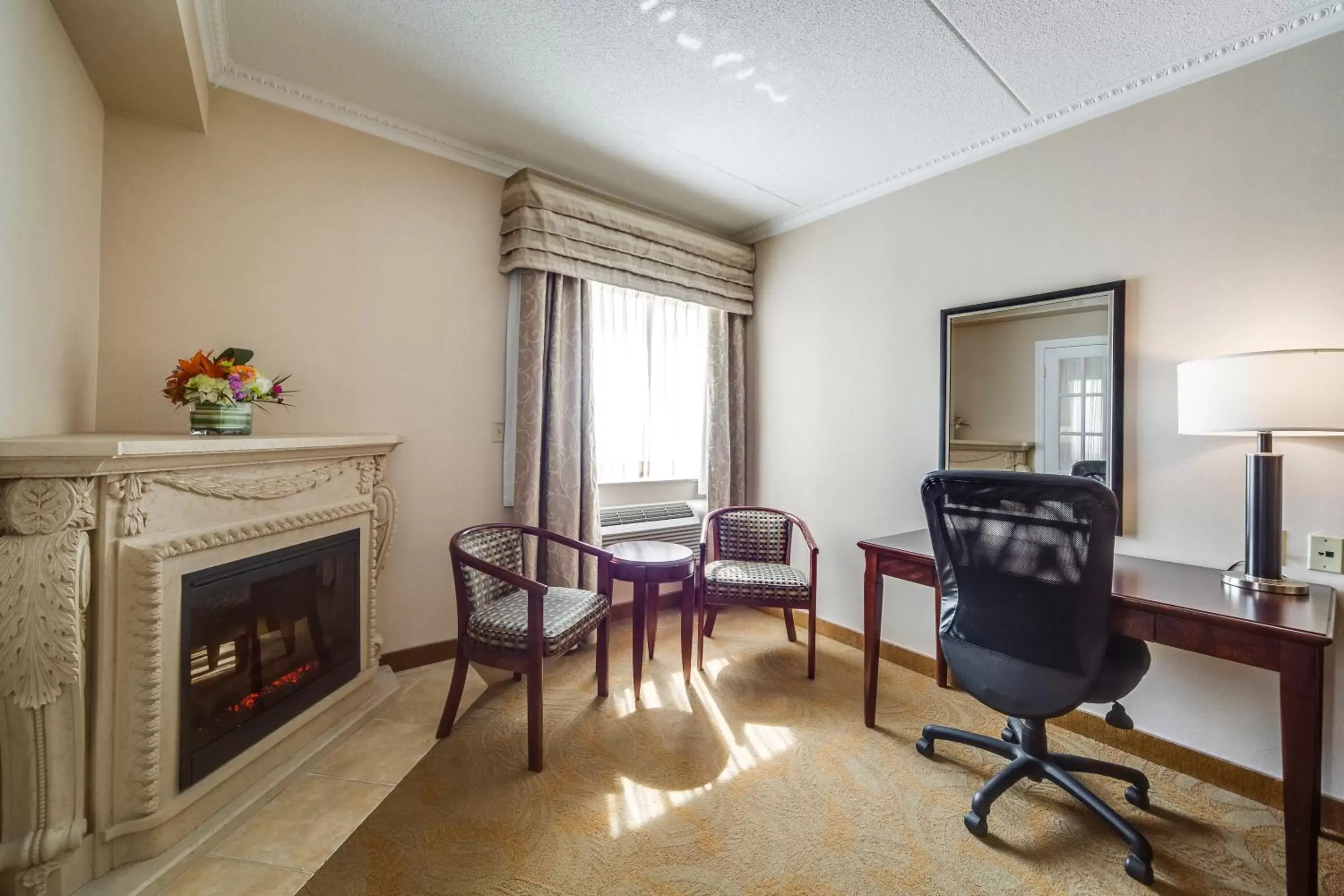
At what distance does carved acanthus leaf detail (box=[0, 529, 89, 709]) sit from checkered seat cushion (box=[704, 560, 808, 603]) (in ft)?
7.20

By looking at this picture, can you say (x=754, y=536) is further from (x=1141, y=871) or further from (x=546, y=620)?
(x=1141, y=871)

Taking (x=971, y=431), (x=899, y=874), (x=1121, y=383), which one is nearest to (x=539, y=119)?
(x=971, y=431)

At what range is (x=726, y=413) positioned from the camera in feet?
11.6

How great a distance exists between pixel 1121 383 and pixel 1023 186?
38.5 inches

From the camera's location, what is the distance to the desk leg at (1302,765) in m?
1.31

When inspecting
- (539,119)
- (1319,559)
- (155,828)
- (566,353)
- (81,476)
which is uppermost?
(539,119)

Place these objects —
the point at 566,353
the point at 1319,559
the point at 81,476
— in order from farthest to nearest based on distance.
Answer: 1. the point at 566,353
2. the point at 1319,559
3. the point at 81,476

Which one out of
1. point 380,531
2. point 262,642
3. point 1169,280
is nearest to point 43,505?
point 262,642

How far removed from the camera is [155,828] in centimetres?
143

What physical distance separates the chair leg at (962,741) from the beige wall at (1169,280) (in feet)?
2.31

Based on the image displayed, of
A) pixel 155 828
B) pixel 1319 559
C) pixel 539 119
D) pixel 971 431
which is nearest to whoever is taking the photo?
pixel 155 828

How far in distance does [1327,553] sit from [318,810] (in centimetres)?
327

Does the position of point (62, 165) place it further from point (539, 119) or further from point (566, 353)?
point (566, 353)

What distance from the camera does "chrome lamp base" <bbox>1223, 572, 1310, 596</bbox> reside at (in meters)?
1.61
